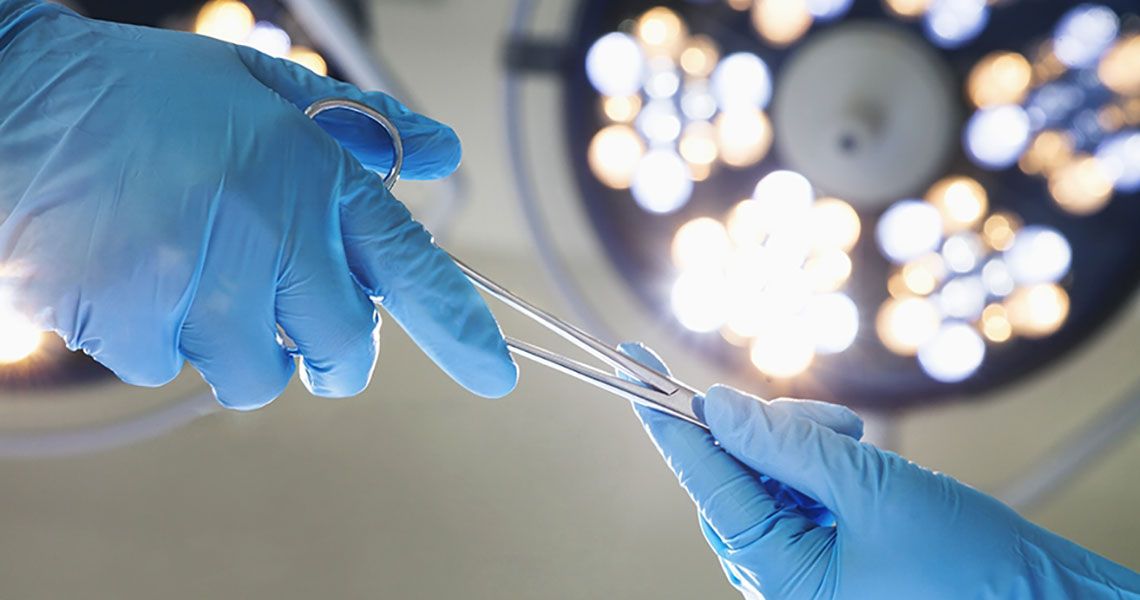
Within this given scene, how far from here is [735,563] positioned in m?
Result: 0.92

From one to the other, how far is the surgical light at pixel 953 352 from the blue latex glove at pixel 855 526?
2.03 ft

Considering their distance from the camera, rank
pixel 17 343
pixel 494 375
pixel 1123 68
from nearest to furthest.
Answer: pixel 494 375 → pixel 1123 68 → pixel 17 343

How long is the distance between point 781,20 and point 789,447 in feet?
2.76

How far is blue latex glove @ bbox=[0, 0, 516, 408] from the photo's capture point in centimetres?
81

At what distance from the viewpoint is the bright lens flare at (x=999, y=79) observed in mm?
1441

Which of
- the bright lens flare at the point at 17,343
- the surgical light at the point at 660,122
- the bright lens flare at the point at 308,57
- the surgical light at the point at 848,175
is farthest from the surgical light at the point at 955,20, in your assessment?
the bright lens flare at the point at 17,343

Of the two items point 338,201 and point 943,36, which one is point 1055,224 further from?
point 338,201

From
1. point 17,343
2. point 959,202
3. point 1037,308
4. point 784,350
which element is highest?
point 959,202

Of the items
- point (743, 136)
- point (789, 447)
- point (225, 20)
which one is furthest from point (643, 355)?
point (225, 20)

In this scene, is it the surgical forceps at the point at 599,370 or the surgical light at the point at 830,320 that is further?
the surgical light at the point at 830,320

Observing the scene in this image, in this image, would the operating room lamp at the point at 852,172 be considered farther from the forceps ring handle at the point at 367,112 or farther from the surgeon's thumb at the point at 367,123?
the forceps ring handle at the point at 367,112

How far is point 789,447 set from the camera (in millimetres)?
872

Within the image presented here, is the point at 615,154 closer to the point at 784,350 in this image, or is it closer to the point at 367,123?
the point at 784,350

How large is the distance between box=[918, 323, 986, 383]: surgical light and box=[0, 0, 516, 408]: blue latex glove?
0.86 metres
